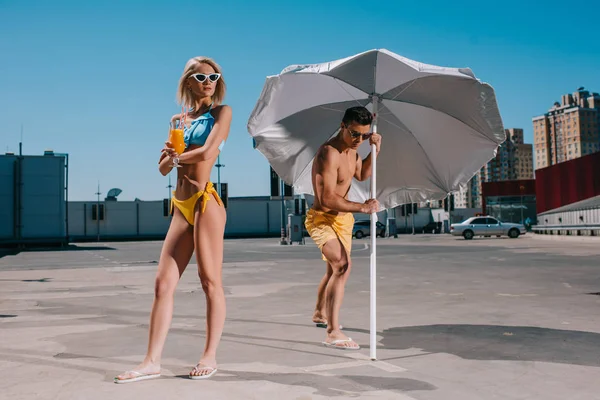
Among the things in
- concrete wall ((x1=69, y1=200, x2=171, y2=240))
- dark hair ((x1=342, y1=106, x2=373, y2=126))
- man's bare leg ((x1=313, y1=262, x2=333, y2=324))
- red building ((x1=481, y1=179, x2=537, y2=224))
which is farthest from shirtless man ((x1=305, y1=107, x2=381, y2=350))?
red building ((x1=481, y1=179, x2=537, y2=224))

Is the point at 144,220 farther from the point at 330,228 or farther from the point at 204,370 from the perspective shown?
the point at 204,370

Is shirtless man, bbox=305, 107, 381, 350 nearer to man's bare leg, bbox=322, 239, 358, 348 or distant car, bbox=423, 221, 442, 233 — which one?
man's bare leg, bbox=322, 239, 358, 348

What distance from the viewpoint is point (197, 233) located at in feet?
13.2

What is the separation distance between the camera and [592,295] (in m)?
8.45

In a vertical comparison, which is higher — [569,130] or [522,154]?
[569,130]

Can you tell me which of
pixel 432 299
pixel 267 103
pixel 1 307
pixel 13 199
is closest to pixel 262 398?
pixel 267 103

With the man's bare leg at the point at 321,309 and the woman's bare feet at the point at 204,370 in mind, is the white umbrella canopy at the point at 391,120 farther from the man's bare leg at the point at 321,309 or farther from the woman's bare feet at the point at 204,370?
the woman's bare feet at the point at 204,370

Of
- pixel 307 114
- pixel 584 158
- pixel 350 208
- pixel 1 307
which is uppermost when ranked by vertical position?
pixel 584 158

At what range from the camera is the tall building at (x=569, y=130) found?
123m

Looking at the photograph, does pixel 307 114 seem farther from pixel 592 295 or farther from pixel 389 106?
pixel 592 295

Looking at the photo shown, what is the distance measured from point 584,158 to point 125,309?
4134 centimetres

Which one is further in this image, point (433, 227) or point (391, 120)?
point (433, 227)

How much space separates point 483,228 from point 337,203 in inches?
1399

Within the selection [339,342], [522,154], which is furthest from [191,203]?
[522,154]
